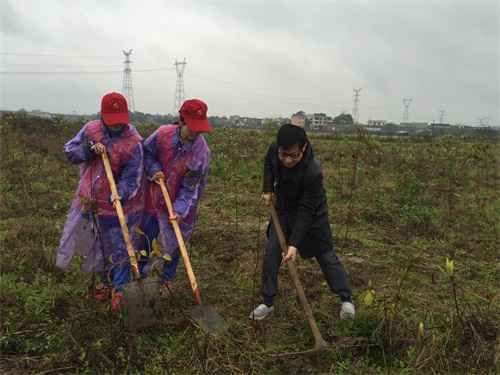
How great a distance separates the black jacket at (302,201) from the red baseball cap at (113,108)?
1.00 meters

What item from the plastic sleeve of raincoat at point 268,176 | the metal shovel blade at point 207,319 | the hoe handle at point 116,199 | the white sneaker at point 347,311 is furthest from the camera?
the plastic sleeve of raincoat at point 268,176

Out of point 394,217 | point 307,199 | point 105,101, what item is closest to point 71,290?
point 105,101

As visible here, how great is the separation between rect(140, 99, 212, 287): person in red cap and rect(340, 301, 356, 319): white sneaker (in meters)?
1.22

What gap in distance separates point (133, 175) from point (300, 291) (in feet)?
4.43

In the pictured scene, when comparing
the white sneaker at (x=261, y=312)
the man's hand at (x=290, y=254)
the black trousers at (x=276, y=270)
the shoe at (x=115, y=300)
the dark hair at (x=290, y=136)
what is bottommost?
the white sneaker at (x=261, y=312)

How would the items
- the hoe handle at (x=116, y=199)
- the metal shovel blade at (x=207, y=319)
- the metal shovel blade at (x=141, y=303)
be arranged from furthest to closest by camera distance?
the hoe handle at (x=116, y=199)
the metal shovel blade at (x=207, y=319)
the metal shovel blade at (x=141, y=303)

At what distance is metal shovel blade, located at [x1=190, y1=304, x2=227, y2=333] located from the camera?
2441 millimetres

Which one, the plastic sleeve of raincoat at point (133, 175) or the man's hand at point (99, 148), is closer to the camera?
the man's hand at point (99, 148)

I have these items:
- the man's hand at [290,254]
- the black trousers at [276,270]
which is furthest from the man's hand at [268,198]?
the man's hand at [290,254]

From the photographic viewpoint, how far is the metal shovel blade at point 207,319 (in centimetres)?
244

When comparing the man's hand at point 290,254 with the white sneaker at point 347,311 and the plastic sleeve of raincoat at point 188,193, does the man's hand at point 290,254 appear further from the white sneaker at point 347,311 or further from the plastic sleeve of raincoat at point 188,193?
the plastic sleeve of raincoat at point 188,193

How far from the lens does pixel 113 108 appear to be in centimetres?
254

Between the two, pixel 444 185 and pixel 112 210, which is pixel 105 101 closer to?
pixel 112 210

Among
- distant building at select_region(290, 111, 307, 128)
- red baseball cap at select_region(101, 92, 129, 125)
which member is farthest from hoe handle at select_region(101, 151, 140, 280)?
distant building at select_region(290, 111, 307, 128)
